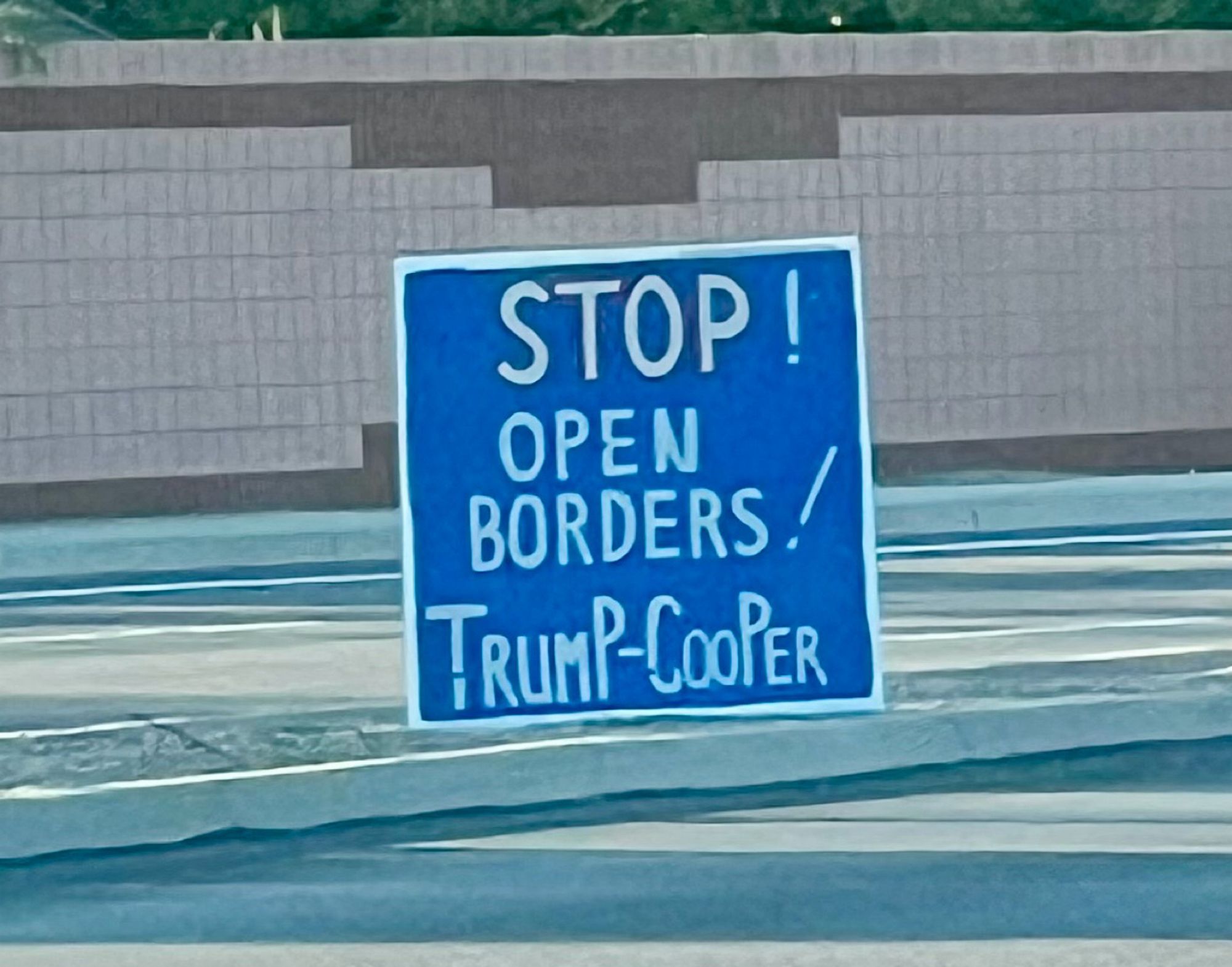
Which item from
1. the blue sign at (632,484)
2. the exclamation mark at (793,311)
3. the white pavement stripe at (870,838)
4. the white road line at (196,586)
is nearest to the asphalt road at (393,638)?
the white road line at (196,586)

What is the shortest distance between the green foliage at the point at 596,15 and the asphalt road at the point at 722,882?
1749 cm

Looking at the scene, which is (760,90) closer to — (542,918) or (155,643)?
(155,643)

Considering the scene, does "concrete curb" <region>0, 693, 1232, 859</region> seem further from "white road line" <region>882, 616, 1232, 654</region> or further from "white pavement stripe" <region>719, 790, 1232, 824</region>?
"white road line" <region>882, 616, 1232, 654</region>

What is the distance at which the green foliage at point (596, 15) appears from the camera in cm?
2542

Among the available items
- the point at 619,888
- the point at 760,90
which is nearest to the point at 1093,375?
the point at 760,90

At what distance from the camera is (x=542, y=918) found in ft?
23.8

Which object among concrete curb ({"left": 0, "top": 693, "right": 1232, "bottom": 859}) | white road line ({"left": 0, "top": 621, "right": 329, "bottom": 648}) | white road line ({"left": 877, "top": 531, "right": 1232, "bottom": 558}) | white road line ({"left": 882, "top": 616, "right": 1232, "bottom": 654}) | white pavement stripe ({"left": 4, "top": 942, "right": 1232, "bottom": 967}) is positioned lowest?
white pavement stripe ({"left": 4, "top": 942, "right": 1232, "bottom": 967})

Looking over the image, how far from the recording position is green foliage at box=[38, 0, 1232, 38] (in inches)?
1001

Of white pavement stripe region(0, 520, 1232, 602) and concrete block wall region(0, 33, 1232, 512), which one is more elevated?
concrete block wall region(0, 33, 1232, 512)

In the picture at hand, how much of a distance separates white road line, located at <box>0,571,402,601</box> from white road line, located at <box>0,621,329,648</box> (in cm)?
241

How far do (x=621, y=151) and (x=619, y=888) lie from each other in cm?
1638

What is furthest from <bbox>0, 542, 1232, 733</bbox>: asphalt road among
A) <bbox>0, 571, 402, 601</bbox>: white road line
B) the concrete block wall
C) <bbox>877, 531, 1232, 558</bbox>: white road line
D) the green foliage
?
the green foliage

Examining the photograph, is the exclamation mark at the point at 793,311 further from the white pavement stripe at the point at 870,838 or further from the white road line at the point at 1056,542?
the white road line at the point at 1056,542

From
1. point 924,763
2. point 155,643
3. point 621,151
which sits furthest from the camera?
point 621,151
